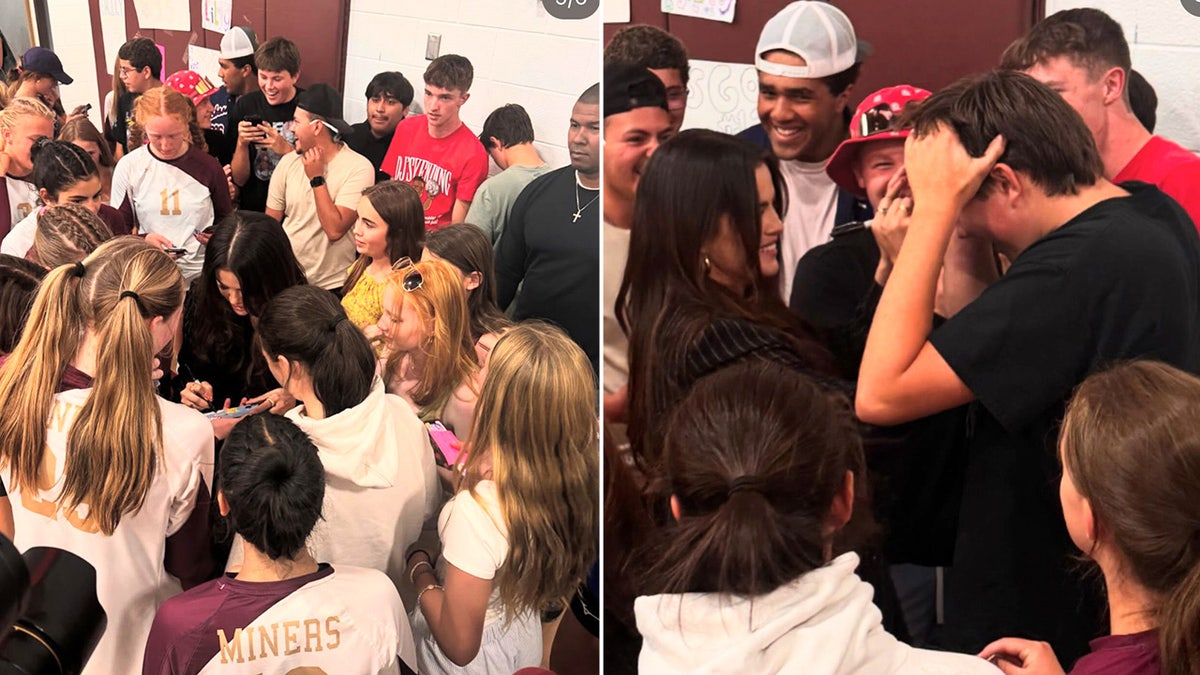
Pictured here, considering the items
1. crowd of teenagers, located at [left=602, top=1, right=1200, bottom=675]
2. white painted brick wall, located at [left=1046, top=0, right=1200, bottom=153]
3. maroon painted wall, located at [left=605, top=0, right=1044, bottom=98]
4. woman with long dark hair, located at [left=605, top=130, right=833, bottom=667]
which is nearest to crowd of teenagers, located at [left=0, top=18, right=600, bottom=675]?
woman with long dark hair, located at [left=605, top=130, right=833, bottom=667]

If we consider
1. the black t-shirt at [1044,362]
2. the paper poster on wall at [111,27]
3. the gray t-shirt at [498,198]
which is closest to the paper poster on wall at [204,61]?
the paper poster on wall at [111,27]

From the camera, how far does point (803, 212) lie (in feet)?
6.39

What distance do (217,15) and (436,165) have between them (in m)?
0.73

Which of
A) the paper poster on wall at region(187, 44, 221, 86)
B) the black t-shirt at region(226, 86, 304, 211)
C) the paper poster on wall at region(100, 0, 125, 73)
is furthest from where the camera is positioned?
the paper poster on wall at region(100, 0, 125, 73)

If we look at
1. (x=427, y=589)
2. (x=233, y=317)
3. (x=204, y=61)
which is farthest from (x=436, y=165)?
(x=427, y=589)

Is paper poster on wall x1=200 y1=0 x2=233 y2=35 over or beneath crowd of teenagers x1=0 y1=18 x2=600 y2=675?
over

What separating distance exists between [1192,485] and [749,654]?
0.67 m

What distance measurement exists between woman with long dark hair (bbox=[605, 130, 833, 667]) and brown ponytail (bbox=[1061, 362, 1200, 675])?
18.0 inches

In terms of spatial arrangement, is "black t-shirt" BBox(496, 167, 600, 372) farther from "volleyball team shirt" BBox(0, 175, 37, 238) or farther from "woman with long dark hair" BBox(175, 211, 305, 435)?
"volleyball team shirt" BBox(0, 175, 37, 238)

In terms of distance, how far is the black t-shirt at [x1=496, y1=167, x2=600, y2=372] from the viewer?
2197mm

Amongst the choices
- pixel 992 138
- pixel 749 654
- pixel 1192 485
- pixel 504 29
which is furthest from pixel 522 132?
pixel 1192 485

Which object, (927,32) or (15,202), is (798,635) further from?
(15,202)

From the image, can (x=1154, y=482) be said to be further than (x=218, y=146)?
No

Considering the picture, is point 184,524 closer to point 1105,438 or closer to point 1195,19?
point 1105,438
